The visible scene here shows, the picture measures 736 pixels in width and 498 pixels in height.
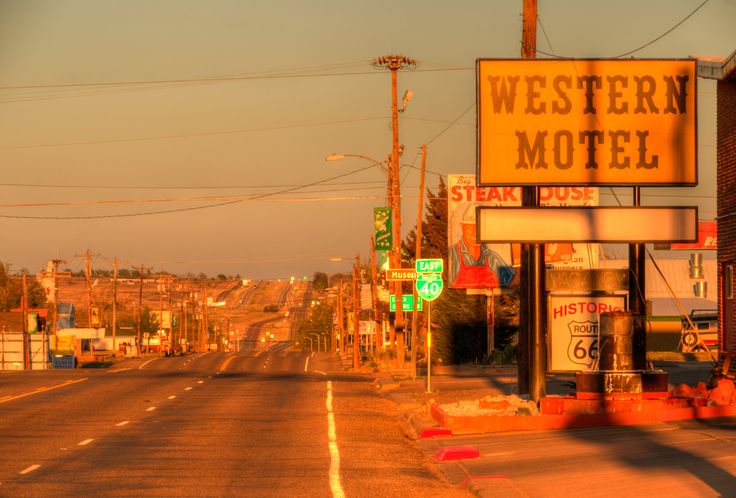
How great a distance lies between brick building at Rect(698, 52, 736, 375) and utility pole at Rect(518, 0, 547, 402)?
19.4 ft

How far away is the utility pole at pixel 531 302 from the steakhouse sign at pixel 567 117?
0.82 m

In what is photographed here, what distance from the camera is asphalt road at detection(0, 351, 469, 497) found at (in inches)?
508

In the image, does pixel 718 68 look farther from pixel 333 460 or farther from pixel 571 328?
pixel 333 460

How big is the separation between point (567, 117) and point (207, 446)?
8833 mm

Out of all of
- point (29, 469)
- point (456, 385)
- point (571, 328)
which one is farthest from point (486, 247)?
point (29, 469)

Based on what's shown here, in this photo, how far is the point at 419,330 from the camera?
80.1m

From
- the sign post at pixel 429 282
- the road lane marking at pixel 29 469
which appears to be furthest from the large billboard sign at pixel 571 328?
the road lane marking at pixel 29 469

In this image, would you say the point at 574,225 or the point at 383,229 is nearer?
the point at 574,225

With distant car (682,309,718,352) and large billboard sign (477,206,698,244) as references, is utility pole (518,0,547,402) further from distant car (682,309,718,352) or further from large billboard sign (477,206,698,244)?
distant car (682,309,718,352)

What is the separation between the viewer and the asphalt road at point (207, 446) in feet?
42.3

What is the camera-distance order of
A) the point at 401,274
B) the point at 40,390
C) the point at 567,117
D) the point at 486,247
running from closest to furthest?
1. the point at 567,117
2. the point at 40,390
3. the point at 401,274
4. the point at 486,247

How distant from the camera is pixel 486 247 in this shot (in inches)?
1885

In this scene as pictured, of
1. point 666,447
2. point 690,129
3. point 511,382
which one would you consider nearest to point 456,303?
point 511,382

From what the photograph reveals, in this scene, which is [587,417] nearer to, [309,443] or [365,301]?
[309,443]
